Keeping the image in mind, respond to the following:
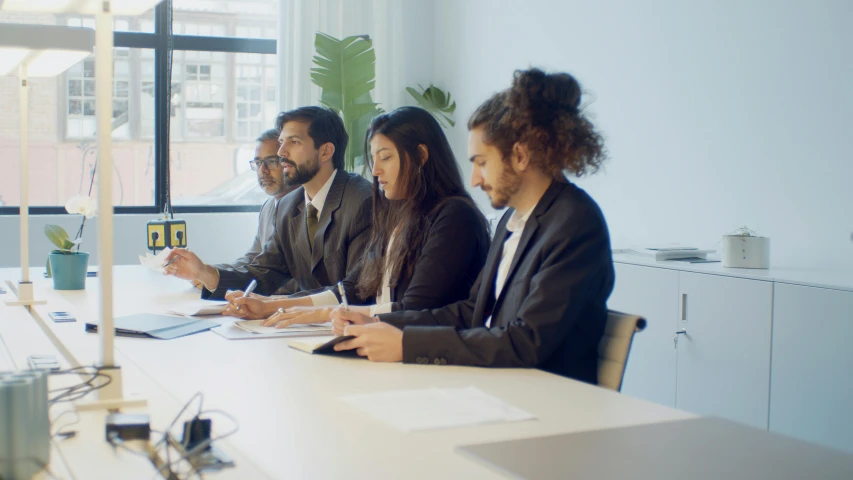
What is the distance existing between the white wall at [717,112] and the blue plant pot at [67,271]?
1756 millimetres

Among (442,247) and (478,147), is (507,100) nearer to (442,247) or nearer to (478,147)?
(478,147)

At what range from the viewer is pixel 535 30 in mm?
4945

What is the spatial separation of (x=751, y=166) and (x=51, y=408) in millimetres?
2943

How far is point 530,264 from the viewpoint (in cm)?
198

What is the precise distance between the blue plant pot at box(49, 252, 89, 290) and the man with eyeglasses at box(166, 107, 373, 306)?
32 cm

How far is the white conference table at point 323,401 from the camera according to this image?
1.21 m

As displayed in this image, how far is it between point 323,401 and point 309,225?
1.85 m

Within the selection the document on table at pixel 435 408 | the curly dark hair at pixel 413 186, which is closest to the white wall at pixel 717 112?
the curly dark hair at pixel 413 186

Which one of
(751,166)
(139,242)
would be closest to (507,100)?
Result: (751,166)

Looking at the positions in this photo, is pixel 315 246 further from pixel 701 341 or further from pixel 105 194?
pixel 105 194

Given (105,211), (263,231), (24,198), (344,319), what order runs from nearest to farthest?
(105,211)
(344,319)
(24,198)
(263,231)

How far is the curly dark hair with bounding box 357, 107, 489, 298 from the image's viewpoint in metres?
2.62

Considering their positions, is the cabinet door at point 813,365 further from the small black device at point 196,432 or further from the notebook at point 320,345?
the small black device at point 196,432

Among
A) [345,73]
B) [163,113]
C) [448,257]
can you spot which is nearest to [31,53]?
[448,257]
